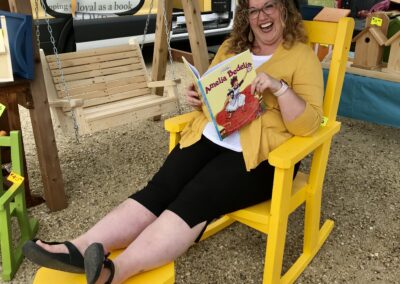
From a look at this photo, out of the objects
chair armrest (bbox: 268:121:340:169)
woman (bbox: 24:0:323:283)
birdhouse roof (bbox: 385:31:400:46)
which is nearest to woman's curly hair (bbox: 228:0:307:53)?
woman (bbox: 24:0:323:283)

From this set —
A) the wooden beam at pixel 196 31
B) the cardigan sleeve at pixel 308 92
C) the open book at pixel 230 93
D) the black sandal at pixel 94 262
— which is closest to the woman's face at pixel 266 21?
the cardigan sleeve at pixel 308 92

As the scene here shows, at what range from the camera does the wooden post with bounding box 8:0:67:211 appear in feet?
7.54

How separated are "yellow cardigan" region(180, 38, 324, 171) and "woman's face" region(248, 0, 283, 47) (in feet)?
0.20

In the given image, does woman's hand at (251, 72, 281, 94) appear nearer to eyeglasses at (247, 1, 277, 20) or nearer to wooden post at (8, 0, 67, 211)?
eyeglasses at (247, 1, 277, 20)

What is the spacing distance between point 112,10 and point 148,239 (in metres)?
3.75

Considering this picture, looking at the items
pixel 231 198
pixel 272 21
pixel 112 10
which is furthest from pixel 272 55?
pixel 112 10

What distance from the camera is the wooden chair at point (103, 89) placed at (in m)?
2.62

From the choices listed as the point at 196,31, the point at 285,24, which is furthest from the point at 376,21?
the point at 285,24

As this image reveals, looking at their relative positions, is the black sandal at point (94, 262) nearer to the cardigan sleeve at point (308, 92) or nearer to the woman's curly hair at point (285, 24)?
the cardigan sleeve at point (308, 92)

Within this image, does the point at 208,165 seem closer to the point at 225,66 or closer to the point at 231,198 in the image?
the point at 231,198

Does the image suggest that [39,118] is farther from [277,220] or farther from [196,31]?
[277,220]

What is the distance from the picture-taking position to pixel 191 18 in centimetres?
283

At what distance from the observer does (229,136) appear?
1880 millimetres

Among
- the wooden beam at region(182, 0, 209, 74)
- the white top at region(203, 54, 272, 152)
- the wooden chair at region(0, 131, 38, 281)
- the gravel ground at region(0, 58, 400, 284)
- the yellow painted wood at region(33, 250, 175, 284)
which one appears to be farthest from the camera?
the wooden beam at region(182, 0, 209, 74)
